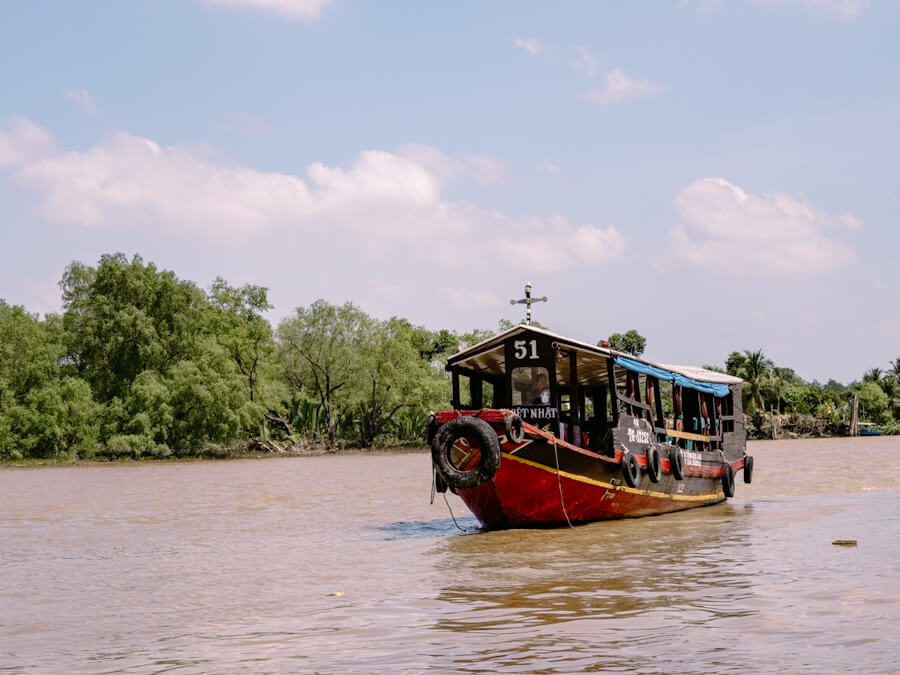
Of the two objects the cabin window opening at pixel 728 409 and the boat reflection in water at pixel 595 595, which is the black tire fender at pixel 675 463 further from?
the cabin window opening at pixel 728 409

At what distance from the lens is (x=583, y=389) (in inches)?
808

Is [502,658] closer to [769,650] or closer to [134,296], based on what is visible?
[769,650]

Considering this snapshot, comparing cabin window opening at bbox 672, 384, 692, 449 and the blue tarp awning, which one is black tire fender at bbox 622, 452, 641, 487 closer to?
the blue tarp awning

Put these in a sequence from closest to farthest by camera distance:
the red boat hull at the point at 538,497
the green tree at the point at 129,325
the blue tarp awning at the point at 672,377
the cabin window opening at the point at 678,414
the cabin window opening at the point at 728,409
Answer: the red boat hull at the point at 538,497 → the blue tarp awning at the point at 672,377 → the cabin window opening at the point at 678,414 → the cabin window opening at the point at 728,409 → the green tree at the point at 129,325

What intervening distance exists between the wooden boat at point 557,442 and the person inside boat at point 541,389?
0.02m

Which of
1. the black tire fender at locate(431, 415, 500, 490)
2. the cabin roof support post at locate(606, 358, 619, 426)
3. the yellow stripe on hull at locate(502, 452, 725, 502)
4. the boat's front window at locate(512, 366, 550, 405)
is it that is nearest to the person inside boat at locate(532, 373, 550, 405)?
the boat's front window at locate(512, 366, 550, 405)

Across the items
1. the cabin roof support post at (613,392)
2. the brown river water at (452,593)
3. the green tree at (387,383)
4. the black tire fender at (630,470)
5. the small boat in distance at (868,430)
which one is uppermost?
the green tree at (387,383)

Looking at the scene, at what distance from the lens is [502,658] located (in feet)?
23.4

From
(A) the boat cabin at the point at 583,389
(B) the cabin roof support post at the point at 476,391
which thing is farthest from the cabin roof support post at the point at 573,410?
(B) the cabin roof support post at the point at 476,391

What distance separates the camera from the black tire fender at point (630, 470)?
55.7 feet

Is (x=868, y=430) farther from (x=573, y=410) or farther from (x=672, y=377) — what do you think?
(x=573, y=410)

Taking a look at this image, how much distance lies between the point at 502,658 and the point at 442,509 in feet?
48.9

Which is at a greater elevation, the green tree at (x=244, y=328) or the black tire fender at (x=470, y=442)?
the green tree at (x=244, y=328)

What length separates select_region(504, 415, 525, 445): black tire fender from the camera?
15320 mm
